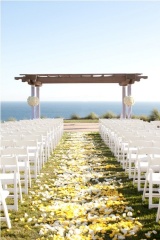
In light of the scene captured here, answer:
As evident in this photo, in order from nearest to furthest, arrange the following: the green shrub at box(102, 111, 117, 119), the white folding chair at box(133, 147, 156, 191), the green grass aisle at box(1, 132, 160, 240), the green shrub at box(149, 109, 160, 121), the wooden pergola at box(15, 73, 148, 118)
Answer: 1. the green grass aisle at box(1, 132, 160, 240)
2. the white folding chair at box(133, 147, 156, 191)
3. the wooden pergola at box(15, 73, 148, 118)
4. the green shrub at box(149, 109, 160, 121)
5. the green shrub at box(102, 111, 117, 119)

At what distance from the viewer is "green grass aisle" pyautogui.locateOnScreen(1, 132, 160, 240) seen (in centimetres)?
463

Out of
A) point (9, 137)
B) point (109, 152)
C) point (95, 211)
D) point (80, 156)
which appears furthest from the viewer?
point (109, 152)

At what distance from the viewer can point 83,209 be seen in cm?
557

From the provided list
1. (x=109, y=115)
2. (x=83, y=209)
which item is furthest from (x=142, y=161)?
(x=109, y=115)

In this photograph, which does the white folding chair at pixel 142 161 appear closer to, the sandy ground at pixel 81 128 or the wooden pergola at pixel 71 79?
the sandy ground at pixel 81 128

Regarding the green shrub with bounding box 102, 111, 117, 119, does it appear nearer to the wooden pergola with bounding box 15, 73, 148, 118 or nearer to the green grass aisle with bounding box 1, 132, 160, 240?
the wooden pergola with bounding box 15, 73, 148, 118

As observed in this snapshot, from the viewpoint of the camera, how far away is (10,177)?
226 inches

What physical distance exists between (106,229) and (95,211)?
0.74m

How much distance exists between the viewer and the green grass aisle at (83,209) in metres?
4.63

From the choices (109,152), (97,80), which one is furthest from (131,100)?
(109,152)

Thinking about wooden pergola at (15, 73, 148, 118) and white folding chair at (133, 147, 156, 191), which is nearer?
white folding chair at (133, 147, 156, 191)

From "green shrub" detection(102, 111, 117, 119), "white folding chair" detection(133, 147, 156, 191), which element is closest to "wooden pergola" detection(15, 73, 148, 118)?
"green shrub" detection(102, 111, 117, 119)

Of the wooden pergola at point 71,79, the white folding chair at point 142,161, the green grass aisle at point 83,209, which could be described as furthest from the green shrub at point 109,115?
the white folding chair at point 142,161

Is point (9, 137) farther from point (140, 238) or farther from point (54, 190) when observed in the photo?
point (140, 238)
